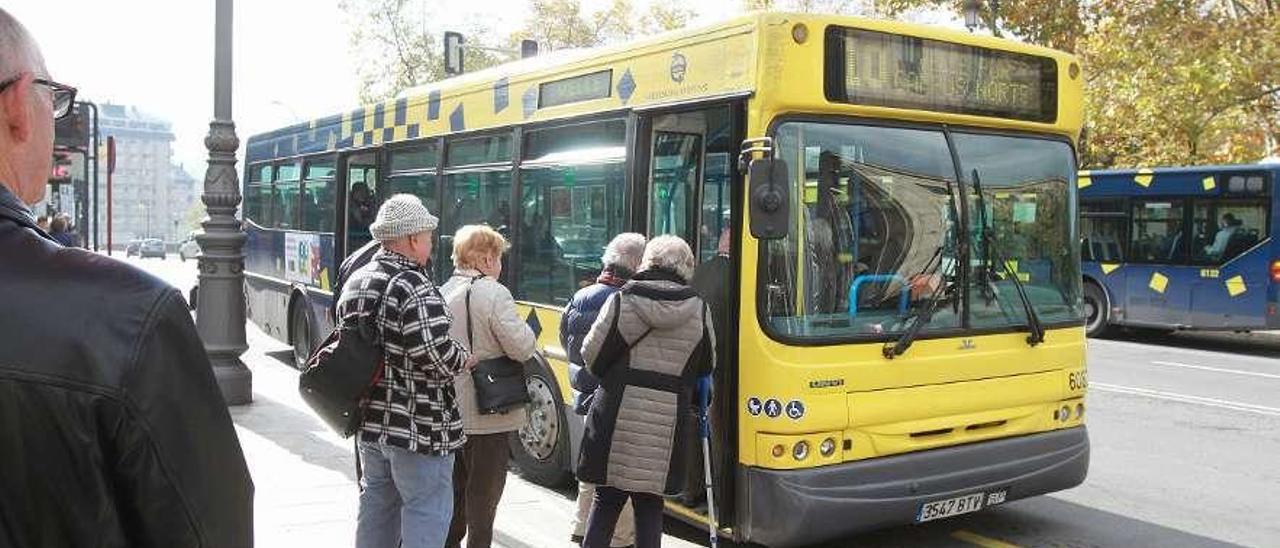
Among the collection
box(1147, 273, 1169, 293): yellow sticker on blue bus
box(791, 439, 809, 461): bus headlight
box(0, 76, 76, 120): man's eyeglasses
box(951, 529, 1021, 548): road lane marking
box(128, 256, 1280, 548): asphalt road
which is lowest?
box(951, 529, 1021, 548): road lane marking

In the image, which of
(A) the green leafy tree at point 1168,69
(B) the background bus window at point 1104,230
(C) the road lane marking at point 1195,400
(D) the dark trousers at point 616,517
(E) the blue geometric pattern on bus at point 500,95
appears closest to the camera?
(D) the dark trousers at point 616,517

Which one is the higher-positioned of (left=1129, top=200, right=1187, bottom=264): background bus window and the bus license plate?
(left=1129, top=200, right=1187, bottom=264): background bus window

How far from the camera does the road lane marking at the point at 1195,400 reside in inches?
407

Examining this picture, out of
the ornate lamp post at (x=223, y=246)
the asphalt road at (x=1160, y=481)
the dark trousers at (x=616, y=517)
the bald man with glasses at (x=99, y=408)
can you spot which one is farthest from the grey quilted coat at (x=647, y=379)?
the ornate lamp post at (x=223, y=246)

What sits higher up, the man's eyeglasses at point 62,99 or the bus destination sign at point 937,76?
the bus destination sign at point 937,76

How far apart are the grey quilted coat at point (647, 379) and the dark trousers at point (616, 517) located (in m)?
0.15

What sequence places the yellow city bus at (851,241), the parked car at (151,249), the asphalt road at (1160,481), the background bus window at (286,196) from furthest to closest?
the parked car at (151,249) < the background bus window at (286,196) < the asphalt road at (1160,481) < the yellow city bus at (851,241)

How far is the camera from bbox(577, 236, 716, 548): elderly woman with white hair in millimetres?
4660

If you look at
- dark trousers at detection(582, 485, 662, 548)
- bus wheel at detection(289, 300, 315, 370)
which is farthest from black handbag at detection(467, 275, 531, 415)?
bus wheel at detection(289, 300, 315, 370)

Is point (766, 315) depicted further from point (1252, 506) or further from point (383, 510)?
point (1252, 506)

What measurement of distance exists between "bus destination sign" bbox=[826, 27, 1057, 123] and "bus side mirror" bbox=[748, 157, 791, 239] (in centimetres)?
59

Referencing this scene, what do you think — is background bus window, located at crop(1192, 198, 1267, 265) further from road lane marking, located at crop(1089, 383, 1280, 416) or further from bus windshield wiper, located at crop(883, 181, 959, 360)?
bus windshield wiper, located at crop(883, 181, 959, 360)

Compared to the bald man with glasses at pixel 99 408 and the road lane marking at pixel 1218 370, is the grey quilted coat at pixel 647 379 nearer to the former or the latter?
the bald man with glasses at pixel 99 408

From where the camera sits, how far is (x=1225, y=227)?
53.2 feet
